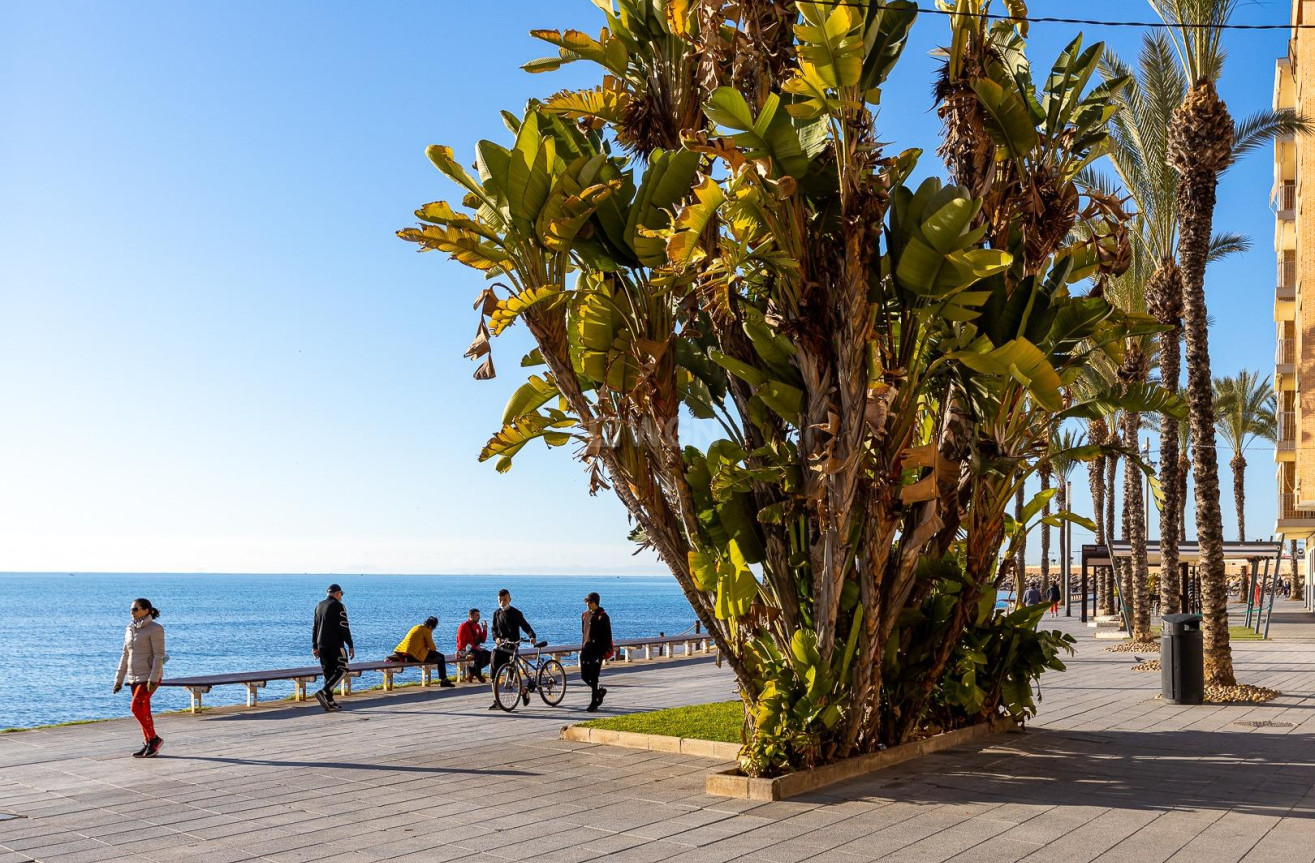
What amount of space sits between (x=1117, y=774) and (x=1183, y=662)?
590cm

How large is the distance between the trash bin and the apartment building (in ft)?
48.5

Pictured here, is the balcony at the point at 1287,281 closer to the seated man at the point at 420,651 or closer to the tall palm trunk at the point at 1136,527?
the tall palm trunk at the point at 1136,527

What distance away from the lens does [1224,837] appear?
7.84 metres

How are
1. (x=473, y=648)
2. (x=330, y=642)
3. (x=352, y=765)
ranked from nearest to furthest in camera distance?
(x=352, y=765) → (x=330, y=642) → (x=473, y=648)

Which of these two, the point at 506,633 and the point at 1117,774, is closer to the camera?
the point at 1117,774

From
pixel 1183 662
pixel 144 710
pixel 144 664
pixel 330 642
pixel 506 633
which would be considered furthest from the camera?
pixel 506 633

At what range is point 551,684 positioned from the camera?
16297mm

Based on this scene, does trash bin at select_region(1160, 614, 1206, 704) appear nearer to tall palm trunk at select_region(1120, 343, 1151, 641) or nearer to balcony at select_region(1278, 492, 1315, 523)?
tall palm trunk at select_region(1120, 343, 1151, 641)

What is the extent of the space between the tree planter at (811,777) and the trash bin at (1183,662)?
5.66m

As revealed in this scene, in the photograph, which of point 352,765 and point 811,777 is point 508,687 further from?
point 811,777

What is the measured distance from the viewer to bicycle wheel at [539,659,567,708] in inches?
639

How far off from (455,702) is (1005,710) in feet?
26.5

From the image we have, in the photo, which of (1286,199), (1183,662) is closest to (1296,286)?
(1286,199)

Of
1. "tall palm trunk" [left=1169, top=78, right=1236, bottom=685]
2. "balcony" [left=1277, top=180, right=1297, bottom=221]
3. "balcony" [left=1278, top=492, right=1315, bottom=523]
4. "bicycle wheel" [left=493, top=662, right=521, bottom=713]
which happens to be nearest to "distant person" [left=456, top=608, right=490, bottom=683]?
"bicycle wheel" [left=493, top=662, right=521, bottom=713]
